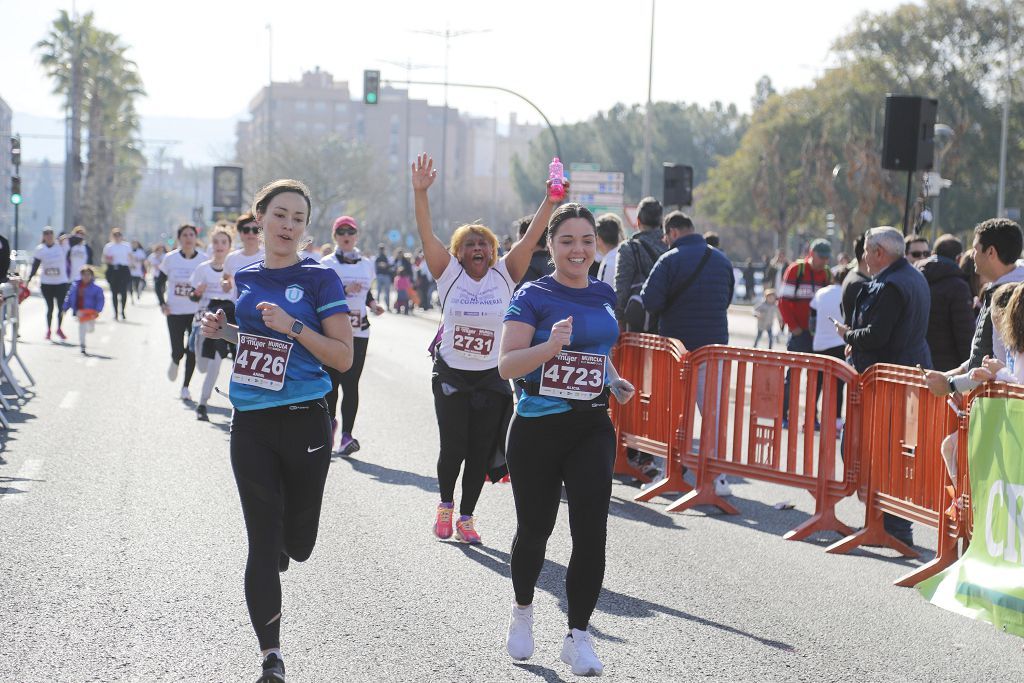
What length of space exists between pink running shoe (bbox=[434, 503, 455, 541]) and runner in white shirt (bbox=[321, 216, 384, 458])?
3293 millimetres

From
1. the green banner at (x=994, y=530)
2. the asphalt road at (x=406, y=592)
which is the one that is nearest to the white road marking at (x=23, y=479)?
the asphalt road at (x=406, y=592)

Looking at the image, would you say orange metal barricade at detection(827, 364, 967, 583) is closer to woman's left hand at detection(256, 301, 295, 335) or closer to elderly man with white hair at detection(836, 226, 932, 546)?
elderly man with white hair at detection(836, 226, 932, 546)

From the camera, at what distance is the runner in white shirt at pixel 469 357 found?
25.9 feet

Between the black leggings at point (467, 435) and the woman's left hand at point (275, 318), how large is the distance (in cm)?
307

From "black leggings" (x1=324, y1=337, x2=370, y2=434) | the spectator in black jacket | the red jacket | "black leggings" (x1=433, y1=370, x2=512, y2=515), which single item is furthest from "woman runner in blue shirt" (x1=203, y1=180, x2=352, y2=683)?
the red jacket

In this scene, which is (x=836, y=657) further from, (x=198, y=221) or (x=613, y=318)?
(x=198, y=221)

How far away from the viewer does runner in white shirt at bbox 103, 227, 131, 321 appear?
30000 mm

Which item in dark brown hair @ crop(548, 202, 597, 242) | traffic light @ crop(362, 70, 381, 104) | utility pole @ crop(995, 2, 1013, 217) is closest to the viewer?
dark brown hair @ crop(548, 202, 597, 242)

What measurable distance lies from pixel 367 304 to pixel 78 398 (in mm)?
5249

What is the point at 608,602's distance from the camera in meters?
6.80

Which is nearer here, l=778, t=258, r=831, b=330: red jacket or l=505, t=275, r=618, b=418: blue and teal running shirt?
l=505, t=275, r=618, b=418: blue and teal running shirt

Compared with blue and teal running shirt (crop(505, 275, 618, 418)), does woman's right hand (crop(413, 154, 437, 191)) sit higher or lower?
higher

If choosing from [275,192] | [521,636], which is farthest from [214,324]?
[521,636]

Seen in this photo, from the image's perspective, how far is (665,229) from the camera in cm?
1077
